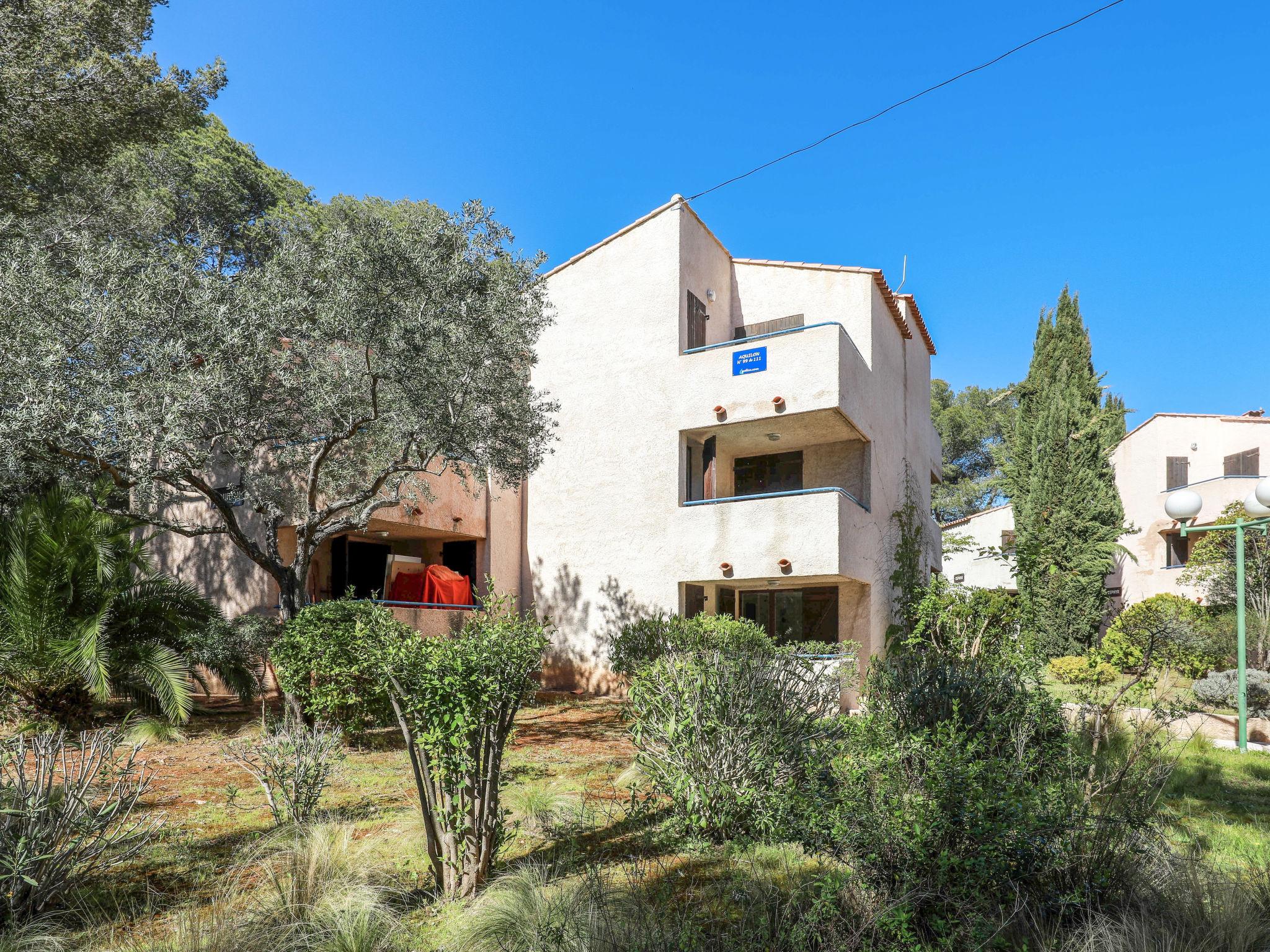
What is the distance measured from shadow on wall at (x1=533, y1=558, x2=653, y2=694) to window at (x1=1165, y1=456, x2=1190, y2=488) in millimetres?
23956

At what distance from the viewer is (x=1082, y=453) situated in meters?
24.8

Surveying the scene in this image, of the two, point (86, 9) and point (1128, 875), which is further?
point (86, 9)

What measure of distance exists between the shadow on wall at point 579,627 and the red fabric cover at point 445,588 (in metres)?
1.58

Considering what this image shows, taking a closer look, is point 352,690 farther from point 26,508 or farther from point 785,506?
point 785,506

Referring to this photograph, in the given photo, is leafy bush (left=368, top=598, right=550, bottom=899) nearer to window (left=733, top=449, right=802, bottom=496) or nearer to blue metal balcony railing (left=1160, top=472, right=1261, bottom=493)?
window (left=733, top=449, right=802, bottom=496)

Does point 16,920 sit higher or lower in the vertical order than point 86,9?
lower

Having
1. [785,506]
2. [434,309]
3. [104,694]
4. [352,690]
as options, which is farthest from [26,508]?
[785,506]

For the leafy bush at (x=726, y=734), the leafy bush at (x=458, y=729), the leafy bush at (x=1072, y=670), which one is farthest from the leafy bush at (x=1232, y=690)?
the leafy bush at (x=458, y=729)

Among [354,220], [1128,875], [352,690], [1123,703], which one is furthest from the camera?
[354,220]

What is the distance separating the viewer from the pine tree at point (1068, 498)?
936 inches

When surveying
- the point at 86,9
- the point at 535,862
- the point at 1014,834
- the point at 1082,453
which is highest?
the point at 86,9

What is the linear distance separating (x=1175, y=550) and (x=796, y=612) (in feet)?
61.9

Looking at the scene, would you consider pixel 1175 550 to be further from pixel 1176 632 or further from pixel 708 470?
pixel 708 470

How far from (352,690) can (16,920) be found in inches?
247
